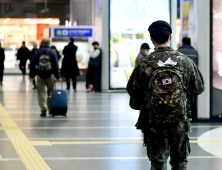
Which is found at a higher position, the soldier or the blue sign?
the blue sign

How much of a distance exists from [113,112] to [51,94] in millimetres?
1676

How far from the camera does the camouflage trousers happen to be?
352cm

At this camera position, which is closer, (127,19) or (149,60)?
(149,60)

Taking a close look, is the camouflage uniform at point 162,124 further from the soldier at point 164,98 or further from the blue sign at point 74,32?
the blue sign at point 74,32

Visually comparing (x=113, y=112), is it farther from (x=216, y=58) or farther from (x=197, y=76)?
(x=197, y=76)

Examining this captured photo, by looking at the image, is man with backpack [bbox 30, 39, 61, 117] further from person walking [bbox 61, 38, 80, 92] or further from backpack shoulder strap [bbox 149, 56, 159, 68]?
person walking [bbox 61, 38, 80, 92]

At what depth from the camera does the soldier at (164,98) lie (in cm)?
349

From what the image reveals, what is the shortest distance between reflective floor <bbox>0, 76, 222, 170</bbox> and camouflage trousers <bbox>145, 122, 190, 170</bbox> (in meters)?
1.97

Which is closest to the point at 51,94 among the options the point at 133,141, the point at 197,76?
the point at 133,141

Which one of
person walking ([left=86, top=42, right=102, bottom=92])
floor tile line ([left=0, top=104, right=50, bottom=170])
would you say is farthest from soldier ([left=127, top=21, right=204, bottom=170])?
person walking ([left=86, top=42, right=102, bottom=92])

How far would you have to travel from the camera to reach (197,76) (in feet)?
12.2

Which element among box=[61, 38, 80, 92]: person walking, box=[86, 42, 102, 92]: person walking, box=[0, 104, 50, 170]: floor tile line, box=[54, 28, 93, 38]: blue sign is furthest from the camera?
box=[54, 28, 93, 38]: blue sign

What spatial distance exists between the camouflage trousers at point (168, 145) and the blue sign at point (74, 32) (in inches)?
700

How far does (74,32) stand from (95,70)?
4933 millimetres
